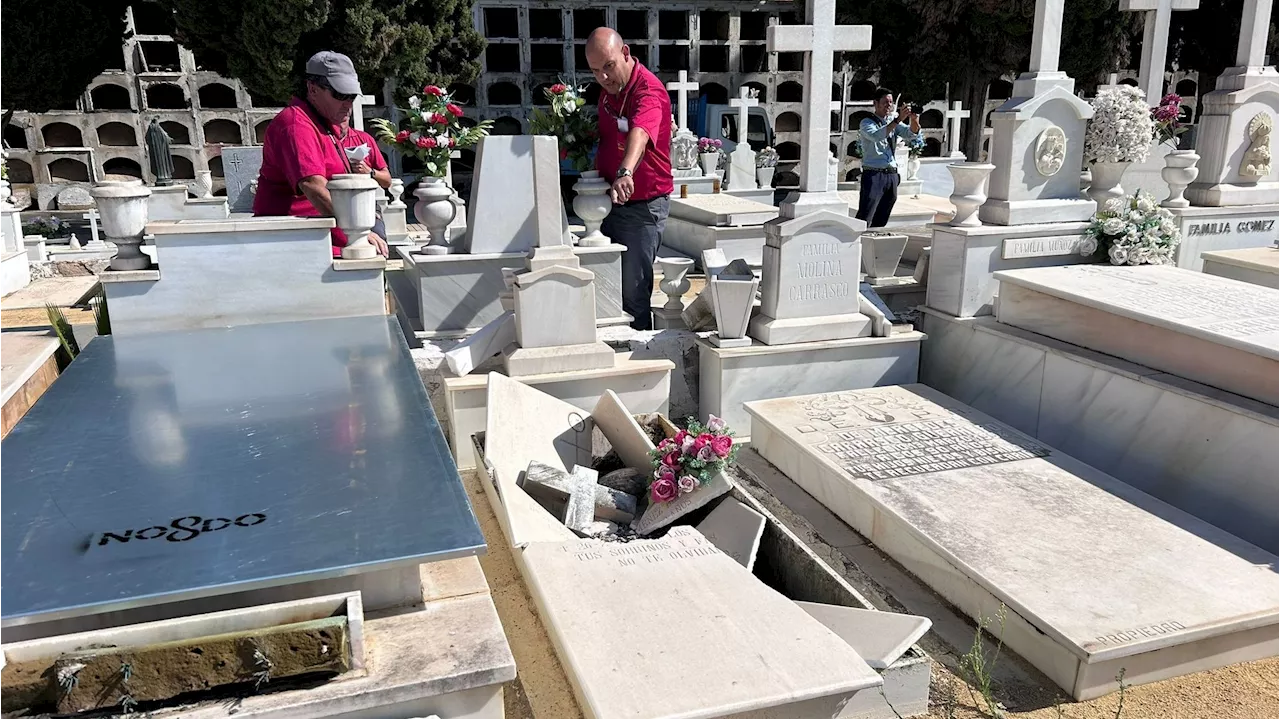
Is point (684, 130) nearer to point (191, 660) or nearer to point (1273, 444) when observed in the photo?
point (1273, 444)

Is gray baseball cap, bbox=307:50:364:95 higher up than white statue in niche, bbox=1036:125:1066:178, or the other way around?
gray baseball cap, bbox=307:50:364:95

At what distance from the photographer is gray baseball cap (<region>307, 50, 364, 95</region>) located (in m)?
4.05

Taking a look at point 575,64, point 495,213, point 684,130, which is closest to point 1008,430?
point 495,213

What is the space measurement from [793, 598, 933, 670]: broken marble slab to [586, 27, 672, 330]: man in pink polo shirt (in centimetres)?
264

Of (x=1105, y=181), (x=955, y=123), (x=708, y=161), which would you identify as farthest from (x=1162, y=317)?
(x=955, y=123)

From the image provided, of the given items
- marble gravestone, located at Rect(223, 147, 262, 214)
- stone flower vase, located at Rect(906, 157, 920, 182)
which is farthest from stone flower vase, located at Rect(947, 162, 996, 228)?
marble gravestone, located at Rect(223, 147, 262, 214)

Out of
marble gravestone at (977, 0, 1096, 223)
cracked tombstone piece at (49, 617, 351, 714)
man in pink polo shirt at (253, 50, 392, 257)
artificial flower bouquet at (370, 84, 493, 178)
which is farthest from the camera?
artificial flower bouquet at (370, 84, 493, 178)

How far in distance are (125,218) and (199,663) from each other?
282 cm

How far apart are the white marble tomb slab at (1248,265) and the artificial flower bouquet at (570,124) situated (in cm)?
392

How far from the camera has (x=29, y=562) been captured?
6.09 ft

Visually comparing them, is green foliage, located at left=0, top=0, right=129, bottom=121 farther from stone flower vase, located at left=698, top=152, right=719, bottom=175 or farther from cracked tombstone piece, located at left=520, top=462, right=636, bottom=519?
cracked tombstone piece, located at left=520, top=462, right=636, bottom=519

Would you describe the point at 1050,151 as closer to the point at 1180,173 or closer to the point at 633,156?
the point at 1180,173

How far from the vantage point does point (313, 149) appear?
164 inches

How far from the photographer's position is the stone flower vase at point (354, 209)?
405 cm
